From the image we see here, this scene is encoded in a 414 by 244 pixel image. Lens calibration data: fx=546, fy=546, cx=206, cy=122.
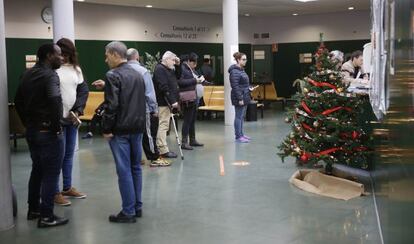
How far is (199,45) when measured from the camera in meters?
19.7

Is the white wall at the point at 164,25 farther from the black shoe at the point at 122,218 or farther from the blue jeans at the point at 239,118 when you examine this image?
the black shoe at the point at 122,218

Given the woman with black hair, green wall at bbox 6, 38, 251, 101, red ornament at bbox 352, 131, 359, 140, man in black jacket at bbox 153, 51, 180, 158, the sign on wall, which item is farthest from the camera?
the sign on wall

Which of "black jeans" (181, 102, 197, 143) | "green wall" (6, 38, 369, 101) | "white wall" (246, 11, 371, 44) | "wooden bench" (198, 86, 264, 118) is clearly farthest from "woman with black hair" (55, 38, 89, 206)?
"white wall" (246, 11, 371, 44)

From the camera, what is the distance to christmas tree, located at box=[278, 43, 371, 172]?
20.4ft

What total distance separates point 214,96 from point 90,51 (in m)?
3.98

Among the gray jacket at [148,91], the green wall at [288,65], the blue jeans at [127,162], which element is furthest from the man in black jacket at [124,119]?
the green wall at [288,65]

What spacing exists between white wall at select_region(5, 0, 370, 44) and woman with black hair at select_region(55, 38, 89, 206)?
9433mm

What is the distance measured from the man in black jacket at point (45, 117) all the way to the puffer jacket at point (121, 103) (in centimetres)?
43

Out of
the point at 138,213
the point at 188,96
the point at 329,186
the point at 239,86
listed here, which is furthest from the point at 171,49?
the point at 138,213

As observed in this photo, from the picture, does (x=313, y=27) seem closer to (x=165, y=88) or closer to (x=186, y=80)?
(x=186, y=80)

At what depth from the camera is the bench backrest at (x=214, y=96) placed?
50.3ft

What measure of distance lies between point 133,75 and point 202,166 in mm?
3218

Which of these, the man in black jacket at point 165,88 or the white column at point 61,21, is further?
the white column at point 61,21

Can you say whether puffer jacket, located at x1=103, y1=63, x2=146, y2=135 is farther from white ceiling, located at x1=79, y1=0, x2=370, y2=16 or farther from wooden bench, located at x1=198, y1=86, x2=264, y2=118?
white ceiling, located at x1=79, y1=0, x2=370, y2=16
